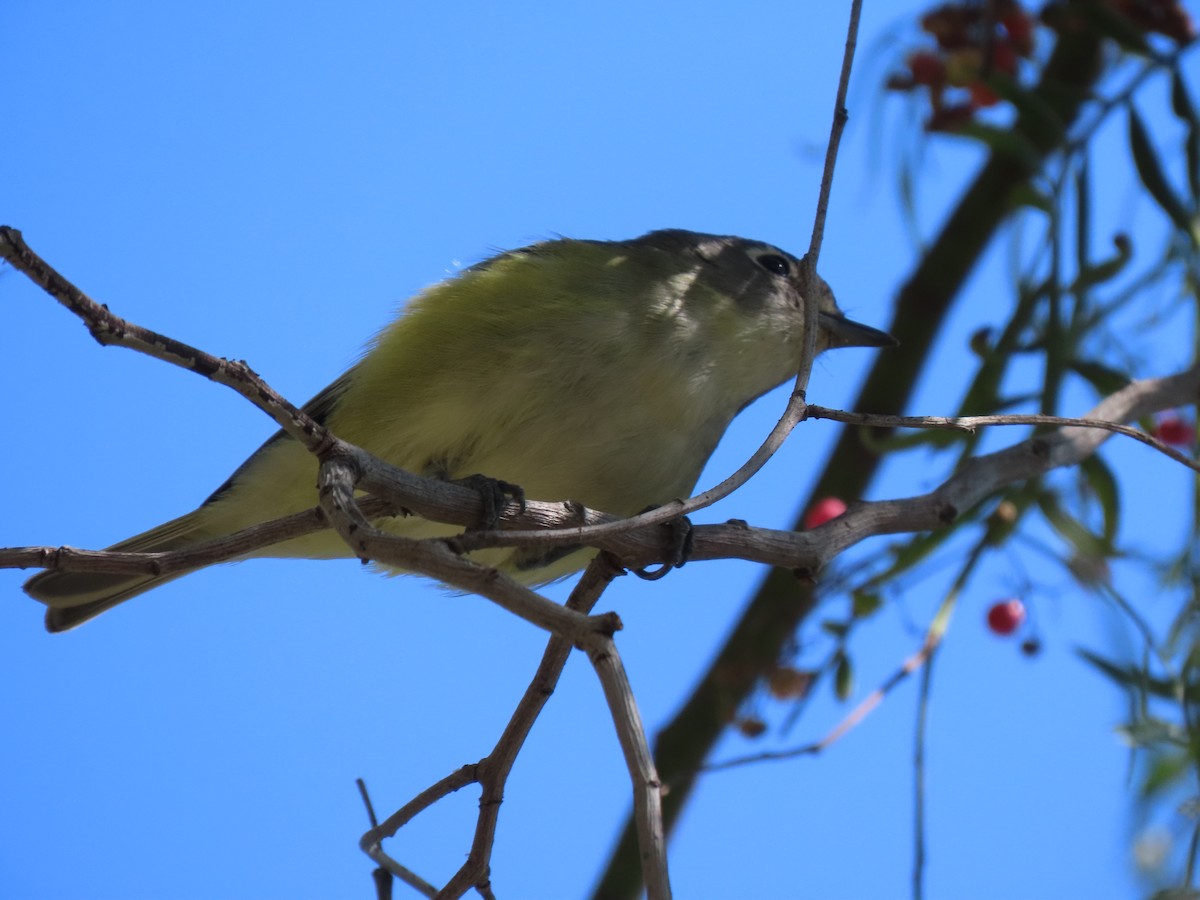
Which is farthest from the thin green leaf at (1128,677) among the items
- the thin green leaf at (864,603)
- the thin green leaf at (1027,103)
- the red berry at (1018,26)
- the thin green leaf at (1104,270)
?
the red berry at (1018,26)

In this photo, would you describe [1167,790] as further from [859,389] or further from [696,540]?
[859,389]

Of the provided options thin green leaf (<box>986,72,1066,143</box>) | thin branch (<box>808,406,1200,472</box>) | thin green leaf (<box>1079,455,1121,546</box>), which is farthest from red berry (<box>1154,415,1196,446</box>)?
thin branch (<box>808,406,1200,472</box>)

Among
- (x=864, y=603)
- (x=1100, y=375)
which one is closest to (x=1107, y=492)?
(x=1100, y=375)

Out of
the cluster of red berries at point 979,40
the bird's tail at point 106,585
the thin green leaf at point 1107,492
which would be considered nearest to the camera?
the bird's tail at point 106,585

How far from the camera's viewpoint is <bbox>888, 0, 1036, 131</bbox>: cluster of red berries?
4500 mm

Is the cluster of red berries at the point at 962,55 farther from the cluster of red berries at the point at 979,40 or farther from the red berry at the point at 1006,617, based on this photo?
the red berry at the point at 1006,617

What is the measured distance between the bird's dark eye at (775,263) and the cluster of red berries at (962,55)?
748mm

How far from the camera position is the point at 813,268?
97.3 inches

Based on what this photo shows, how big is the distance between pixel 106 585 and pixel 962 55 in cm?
349

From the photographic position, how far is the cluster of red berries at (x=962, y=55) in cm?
450

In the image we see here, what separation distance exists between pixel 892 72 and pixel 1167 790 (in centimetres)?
275

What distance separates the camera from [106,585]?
13.1ft

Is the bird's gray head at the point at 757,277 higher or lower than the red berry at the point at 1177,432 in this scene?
higher

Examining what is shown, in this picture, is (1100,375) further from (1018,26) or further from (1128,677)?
(1018,26)
